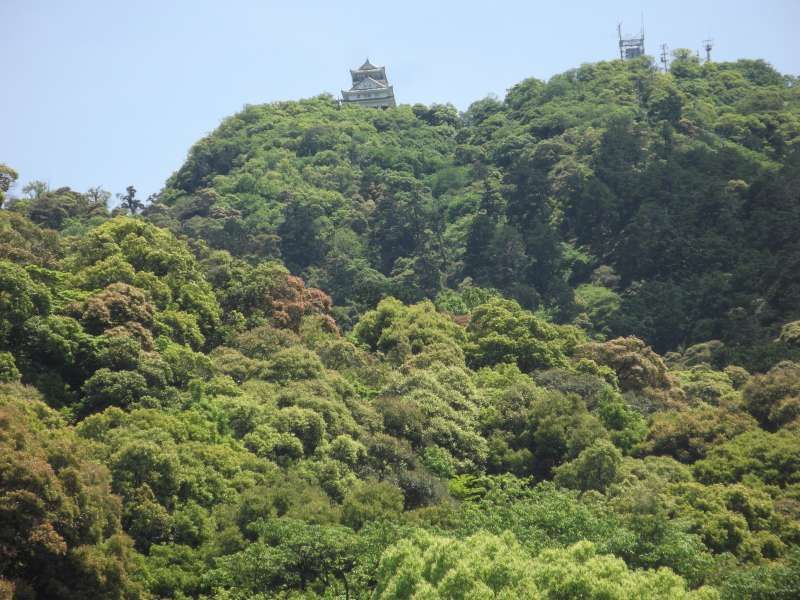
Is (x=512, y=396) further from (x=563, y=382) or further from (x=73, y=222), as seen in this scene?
(x=73, y=222)

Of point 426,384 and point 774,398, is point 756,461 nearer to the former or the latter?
point 774,398

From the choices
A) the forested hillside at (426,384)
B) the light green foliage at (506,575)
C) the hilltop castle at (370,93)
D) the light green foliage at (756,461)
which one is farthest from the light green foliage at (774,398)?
the hilltop castle at (370,93)

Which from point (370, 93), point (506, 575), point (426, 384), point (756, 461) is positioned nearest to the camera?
point (506, 575)

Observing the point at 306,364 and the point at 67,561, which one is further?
the point at 306,364

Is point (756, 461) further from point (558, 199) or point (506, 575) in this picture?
point (558, 199)

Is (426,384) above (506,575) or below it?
above

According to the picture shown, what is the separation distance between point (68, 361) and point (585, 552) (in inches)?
705

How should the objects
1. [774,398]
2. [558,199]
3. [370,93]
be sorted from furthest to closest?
[370,93]
[558,199]
[774,398]

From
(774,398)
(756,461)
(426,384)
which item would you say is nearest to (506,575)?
(756,461)

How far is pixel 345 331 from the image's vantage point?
205 ft

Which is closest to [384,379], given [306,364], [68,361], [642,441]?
[306,364]

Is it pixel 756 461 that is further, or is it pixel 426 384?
pixel 426 384

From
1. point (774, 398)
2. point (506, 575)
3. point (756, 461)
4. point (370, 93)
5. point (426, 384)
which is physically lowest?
point (756, 461)

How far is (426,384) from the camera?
42438mm
